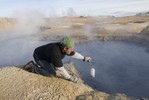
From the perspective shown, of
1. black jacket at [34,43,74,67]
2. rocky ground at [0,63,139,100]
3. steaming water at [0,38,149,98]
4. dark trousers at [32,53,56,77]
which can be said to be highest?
black jacket at [34,43,74,67]

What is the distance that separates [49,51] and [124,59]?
12.7 meters

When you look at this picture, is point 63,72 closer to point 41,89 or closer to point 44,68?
point 44,68

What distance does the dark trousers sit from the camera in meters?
9.08

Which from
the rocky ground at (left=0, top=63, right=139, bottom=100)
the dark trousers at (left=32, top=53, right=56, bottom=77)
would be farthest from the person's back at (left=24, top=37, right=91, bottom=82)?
the rocky ground at (left=0, top=63, right=139, bottom=100)

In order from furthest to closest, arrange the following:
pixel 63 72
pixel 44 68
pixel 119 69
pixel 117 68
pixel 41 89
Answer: pixel 117 68, pixel 119 69, pixel 44 68, pixel 63 72, pixel 41 89

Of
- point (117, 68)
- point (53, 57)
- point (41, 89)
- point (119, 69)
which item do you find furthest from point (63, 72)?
point (117, 68)

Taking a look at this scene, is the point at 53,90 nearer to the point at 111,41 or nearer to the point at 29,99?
the point at 29,99

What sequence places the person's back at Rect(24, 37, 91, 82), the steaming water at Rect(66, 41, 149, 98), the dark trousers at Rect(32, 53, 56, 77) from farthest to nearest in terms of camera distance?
the steaming water at Rect(66, 41, 149, 98) < the dark trousers at Rect(32, 53, 56, 77) < the person's back at Rect(24, 37, 91, 82)

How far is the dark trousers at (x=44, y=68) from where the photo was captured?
29.8 feet

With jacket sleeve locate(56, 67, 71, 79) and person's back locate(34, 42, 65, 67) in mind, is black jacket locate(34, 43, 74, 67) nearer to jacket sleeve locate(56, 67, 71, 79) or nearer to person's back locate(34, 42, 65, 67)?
person's back locate(34, 42, 65, 67)

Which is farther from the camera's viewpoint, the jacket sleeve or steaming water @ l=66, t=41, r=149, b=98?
steaming water @ l=66, t=41, r=149, b=98

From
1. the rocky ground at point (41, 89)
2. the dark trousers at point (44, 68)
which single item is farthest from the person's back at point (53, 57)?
the rocky ground at point (41, 89)

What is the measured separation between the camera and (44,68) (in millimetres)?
9164

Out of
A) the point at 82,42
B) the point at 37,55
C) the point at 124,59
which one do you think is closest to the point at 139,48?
the point at 124,59
